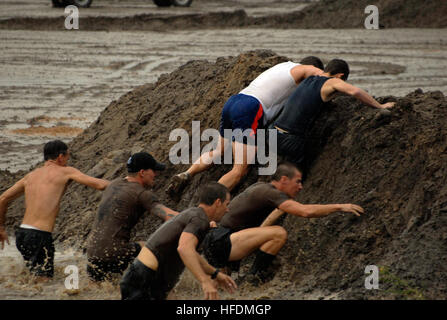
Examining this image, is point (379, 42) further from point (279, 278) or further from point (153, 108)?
point (279, 278)

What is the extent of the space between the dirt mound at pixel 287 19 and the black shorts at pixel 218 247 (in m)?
20.9

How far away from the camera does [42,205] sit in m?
7.81

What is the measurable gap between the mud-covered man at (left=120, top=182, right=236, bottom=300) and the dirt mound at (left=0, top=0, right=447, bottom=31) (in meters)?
21.4

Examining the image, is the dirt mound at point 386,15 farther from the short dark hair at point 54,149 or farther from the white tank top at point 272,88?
the short dark hair at point 54,149

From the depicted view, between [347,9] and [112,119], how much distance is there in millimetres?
17840

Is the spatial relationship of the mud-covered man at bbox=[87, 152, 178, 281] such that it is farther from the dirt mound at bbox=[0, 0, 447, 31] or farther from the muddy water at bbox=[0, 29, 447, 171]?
the dirt mound at bbox=[0, 0, 447, 31]

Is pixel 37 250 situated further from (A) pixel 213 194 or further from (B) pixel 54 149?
(A) pixel 213 194

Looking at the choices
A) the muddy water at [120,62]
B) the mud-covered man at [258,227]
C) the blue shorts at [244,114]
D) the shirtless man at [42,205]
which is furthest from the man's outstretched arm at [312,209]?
the muddy water at [120,62]

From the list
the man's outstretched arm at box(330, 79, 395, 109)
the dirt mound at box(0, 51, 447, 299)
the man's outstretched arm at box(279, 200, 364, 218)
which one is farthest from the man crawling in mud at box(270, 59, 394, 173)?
the man's outstretched arm at box(279, 200, 364, 218)

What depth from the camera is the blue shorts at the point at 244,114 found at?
862cm

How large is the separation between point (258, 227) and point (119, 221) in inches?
54.7

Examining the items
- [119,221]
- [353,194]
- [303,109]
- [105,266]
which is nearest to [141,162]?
[119,221]

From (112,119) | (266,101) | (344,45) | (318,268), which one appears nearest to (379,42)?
(344,45)

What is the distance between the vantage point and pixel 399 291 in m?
6.25
